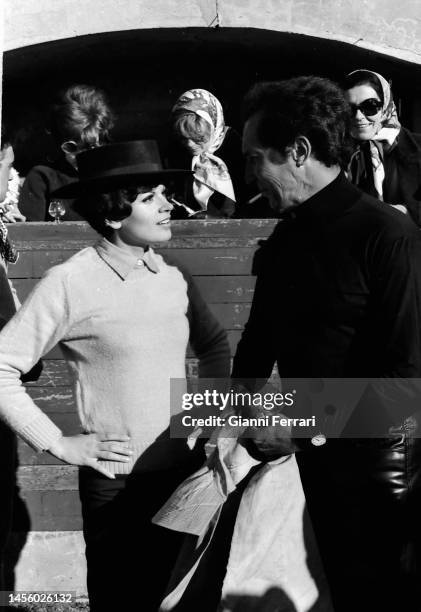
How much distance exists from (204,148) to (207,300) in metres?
1.16

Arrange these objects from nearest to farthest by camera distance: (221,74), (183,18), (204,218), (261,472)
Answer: (261,472) < (204,218) < (183,18) < (221,74)

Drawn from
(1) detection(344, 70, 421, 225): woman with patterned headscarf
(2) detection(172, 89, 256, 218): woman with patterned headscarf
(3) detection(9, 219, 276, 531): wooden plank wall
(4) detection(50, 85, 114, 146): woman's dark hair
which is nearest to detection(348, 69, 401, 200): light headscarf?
(1) detection(344, 70, 421, 225): woman with patterned headscarf

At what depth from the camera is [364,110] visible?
4.87 metres

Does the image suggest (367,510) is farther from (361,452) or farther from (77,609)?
(77,609)

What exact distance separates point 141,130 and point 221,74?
0.68 m

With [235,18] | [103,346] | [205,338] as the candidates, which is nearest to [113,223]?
[103,346]

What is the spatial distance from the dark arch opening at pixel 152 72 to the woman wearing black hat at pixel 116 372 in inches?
146

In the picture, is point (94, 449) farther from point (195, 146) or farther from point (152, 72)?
point (152, 72)

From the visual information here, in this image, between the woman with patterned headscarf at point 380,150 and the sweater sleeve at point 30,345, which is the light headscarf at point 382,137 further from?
the sweater sleeve at point 30,345

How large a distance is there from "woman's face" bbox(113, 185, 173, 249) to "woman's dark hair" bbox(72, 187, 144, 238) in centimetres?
2

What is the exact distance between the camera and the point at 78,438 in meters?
3.14

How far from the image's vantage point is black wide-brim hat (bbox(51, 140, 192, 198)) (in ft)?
10.6

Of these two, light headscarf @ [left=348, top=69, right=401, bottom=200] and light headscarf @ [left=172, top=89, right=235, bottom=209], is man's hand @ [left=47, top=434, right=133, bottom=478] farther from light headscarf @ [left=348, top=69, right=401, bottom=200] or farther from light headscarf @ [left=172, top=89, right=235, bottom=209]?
light headscarf @ [left=172, top=89, right=235, bottom=209]

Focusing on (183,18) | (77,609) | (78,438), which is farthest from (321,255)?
(183,18)
